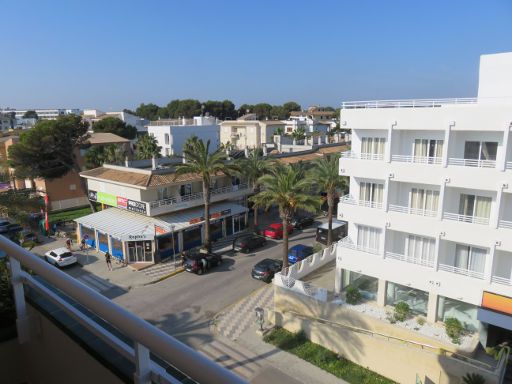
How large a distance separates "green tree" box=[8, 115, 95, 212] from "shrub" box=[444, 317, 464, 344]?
3525 centimetres

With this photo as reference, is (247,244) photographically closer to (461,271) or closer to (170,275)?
(170,275)

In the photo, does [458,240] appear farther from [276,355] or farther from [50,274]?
[50,274]

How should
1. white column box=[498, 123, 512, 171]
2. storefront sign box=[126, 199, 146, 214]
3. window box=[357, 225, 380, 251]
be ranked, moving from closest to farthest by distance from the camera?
white column box=[498, 123, 512, 171]
window box=[357, 225, 380, 251]
storefront sign box=[126, 199, 146, 214]

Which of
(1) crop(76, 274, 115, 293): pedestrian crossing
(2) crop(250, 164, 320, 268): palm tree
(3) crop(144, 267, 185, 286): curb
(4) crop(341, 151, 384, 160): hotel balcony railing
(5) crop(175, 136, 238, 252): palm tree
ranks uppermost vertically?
(4) crop(341, 151, 384, 160): hotel balcony railing

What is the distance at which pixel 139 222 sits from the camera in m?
32.5

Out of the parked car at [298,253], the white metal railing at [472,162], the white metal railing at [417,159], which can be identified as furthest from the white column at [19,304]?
the parked car at [298,253]

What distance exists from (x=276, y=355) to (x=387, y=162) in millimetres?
11998

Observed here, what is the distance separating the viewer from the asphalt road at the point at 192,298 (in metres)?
21.5

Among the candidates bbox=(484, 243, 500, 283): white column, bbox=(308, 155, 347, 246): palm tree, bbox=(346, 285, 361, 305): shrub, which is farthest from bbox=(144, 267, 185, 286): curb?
bbox=(484, 243, 500, 283): white column

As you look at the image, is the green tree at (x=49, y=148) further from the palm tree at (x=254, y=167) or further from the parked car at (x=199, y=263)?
the parked car at (x=199, y=263)

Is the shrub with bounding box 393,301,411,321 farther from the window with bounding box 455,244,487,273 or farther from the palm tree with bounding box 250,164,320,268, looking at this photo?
the palm tree with bounding box 250,164,320,268

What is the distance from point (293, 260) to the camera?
99.4ft

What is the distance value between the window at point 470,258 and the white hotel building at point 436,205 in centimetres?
5

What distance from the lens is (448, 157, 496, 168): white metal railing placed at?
18800 mm
